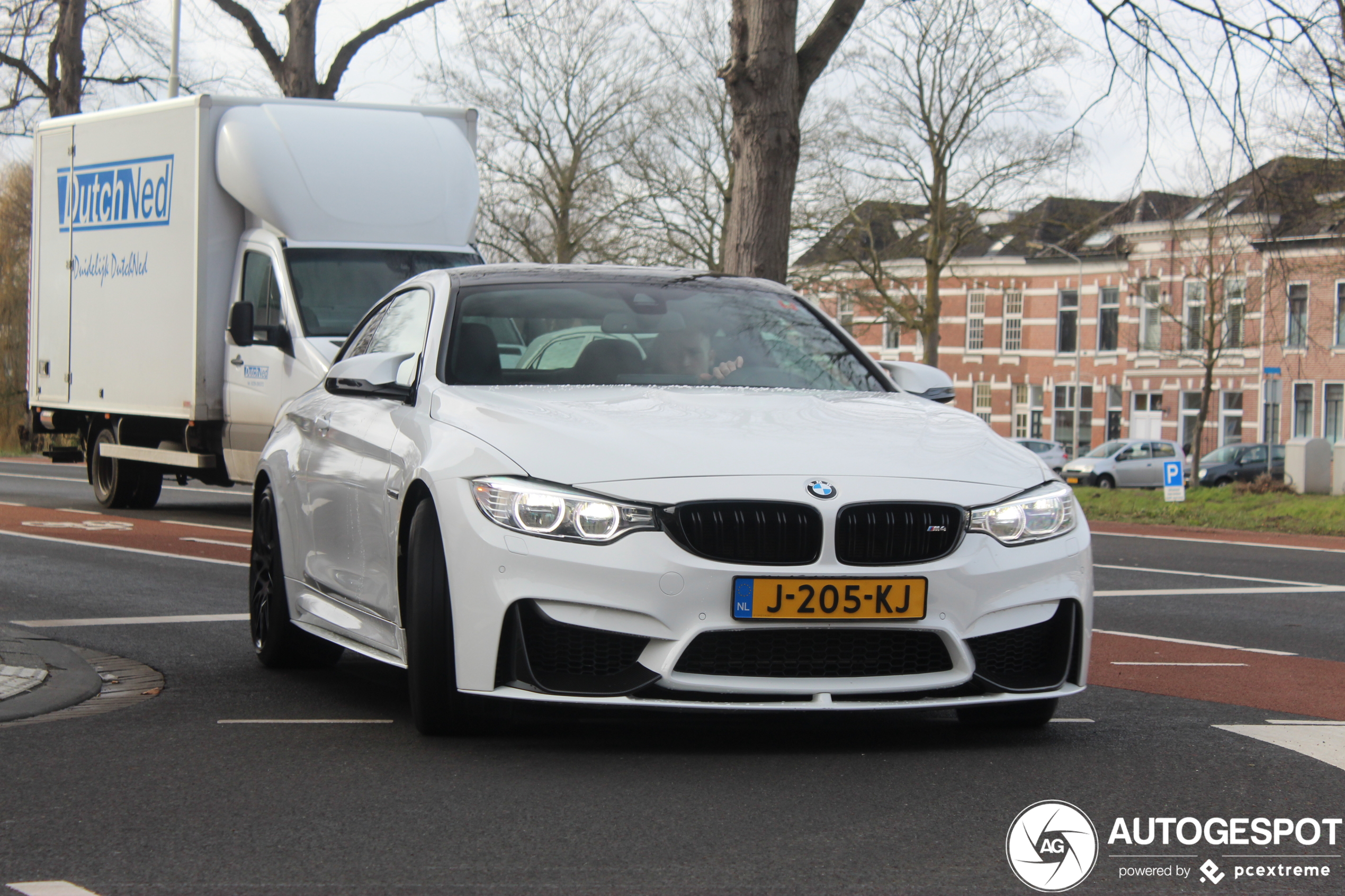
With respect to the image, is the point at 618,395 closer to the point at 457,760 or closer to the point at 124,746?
the point at 457,760

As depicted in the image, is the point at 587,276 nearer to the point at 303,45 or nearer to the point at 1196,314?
the point at 303,45

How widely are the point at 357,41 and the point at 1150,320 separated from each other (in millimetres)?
40951

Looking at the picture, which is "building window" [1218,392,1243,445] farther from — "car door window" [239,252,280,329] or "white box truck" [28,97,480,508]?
"car door window" [239,252,280,329]

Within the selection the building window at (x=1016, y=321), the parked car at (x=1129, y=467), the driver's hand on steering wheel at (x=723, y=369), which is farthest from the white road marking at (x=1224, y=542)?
the building window at (x=1016, y=321)

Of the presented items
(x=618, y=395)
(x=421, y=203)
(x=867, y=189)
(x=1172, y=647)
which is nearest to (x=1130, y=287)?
(x=867, y=189)

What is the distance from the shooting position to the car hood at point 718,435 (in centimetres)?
479

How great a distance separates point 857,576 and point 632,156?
3954 cm

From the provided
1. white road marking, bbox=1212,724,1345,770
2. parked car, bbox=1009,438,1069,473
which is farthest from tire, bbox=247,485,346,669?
parked car, bbox=1009,438,1069,473

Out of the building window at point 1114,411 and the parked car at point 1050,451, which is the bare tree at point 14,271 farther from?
the building window at point 1114,411

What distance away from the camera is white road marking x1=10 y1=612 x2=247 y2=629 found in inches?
322

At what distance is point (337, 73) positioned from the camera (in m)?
25.3

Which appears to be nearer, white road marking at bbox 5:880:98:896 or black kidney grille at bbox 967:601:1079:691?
white road marking at bbox 5:880:98:896

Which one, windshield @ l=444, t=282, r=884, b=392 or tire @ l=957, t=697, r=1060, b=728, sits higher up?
windshield @ l=444, t=282, r=884, b=392

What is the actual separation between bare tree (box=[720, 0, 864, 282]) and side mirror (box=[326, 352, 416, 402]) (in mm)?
10079
